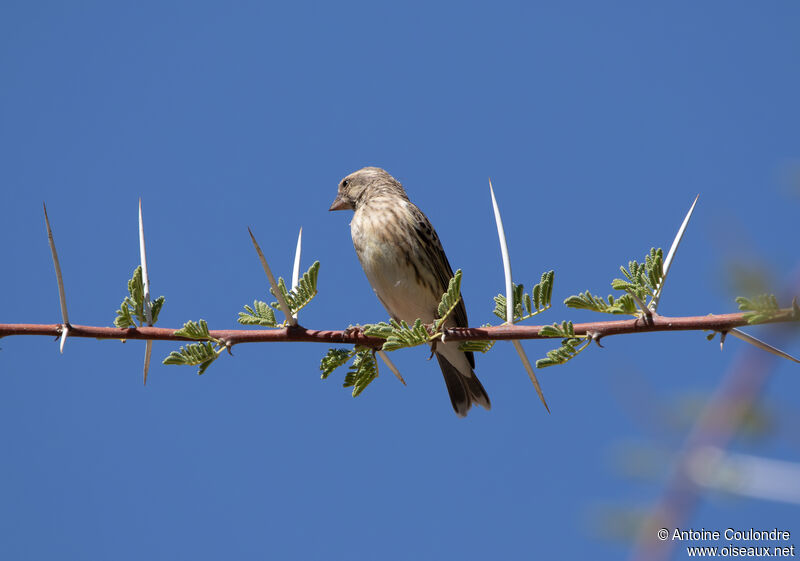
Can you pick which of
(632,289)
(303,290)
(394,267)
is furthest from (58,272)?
(394,267)

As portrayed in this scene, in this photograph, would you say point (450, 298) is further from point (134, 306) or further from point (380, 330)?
point (134, 306)

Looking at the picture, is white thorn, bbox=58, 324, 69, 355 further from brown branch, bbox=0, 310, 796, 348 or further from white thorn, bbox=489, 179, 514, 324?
white thorn, bbox=489, 179, 514, 324

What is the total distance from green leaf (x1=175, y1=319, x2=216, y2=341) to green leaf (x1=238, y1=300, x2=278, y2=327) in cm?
37

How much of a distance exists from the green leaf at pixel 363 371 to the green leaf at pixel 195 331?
2.91ft

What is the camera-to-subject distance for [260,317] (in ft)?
13.0

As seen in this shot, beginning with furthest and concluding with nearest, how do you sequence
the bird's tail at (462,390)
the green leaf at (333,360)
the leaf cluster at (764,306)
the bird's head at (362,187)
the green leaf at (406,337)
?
1. the bird's head at (362,187)
2. the bird's tail at (462,390)
3. the green leaf at (333,360)
4. the green leaf at (406,337)
5. the leaf cluster at (764,306)

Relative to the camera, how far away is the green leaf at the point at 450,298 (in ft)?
12.4

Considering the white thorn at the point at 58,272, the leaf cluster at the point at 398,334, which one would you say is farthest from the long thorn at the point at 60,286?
the leaf cluster at the point at 398,334

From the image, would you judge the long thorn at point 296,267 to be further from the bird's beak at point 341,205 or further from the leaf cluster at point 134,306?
the bird's beak at point 341,205

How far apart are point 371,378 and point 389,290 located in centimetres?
286

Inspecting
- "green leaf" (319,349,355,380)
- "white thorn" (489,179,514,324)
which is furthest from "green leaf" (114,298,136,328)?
"white thorn" (489,179,514,324)

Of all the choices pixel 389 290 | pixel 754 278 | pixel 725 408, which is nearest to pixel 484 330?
pixel 754 278

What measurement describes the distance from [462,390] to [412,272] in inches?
44.5

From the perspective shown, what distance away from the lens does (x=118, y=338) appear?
3.56 metres
